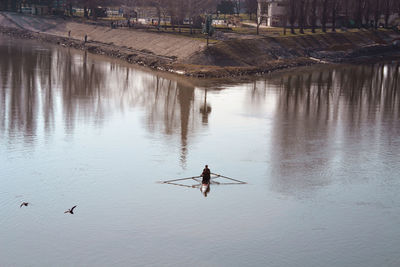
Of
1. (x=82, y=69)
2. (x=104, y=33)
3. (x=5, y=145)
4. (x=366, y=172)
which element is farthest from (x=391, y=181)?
(x=104, y=33)

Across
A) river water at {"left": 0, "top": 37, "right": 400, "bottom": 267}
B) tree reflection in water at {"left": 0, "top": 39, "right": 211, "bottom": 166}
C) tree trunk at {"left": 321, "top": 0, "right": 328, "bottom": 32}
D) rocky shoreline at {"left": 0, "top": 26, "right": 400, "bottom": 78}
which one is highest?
tree trunk at {"left": 321, "top": 0, "right": 328, "bottom": 32}

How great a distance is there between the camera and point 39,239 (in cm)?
3231

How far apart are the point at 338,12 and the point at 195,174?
9869 centimetres

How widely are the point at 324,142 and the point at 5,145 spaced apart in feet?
85.1

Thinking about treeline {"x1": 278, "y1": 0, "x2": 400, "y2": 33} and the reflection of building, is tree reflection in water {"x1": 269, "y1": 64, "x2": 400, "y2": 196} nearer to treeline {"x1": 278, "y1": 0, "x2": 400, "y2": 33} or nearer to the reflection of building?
treeline {"x1": 278, "y1": 0, "x2": 400, "y2": 33}

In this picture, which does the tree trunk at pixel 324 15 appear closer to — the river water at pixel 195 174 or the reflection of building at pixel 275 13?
the reflection of building at pixel 275 13

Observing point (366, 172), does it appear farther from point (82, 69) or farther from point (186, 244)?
point (82, 69)

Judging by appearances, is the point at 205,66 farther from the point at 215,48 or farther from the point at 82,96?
the point at 82,96

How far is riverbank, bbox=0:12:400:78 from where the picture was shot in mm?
88831

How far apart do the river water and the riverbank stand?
14983mm

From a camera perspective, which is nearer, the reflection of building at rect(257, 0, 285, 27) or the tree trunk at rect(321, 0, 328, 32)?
the tree trunk at rect(321, 0, 328, 32)

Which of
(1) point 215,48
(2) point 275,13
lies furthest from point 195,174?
(2) point 275,13

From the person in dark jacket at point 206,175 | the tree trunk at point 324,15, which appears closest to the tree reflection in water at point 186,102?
the person in dark jacket at point 206,175

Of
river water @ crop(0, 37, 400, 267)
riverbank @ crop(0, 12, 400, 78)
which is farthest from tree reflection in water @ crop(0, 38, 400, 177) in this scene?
riverbank @ crop(0, 12, 400, 78)
